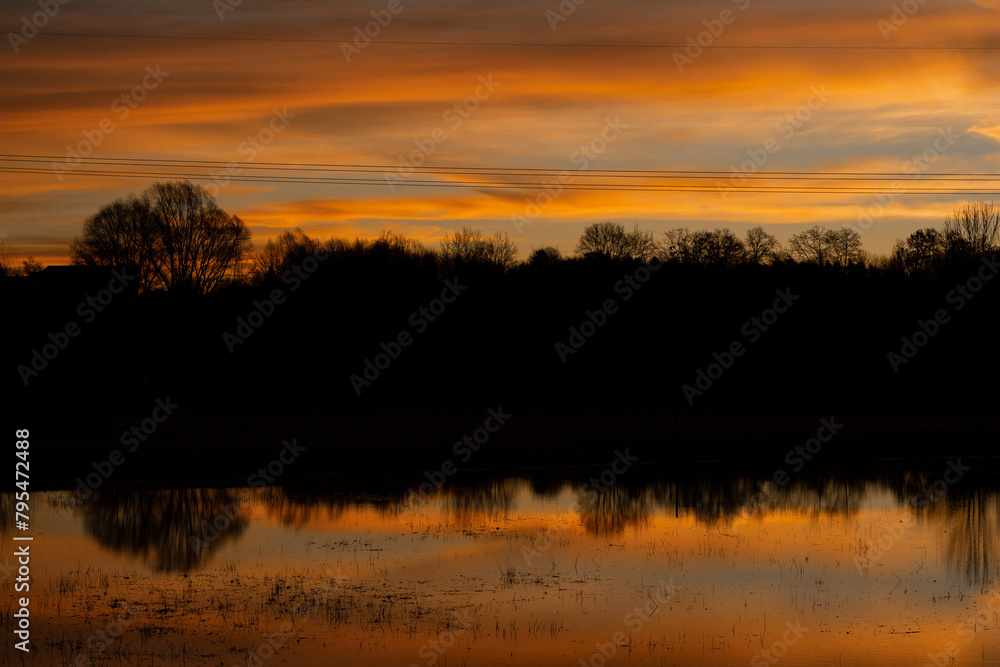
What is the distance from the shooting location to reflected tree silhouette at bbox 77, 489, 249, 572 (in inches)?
669

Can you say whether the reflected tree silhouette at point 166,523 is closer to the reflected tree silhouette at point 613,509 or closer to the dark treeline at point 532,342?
the reflected tree silhouette at point 613,509

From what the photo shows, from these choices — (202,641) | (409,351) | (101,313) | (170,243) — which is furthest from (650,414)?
(170,243)

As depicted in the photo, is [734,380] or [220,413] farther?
[734,380]

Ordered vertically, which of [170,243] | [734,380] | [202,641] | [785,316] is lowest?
[202,641]

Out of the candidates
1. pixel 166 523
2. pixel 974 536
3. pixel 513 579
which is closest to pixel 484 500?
pixel 166 523

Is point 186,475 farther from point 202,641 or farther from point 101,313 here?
point 101,313

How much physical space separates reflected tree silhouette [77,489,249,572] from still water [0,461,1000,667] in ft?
0.26

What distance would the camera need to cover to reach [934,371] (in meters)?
60.7

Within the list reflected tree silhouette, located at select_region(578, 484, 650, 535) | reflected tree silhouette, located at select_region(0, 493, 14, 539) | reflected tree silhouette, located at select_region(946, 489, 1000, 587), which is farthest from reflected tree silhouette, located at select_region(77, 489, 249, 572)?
reflected tree silhouette, located at select_region(946, 489, 1000, 587)

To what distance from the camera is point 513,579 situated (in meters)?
14.8

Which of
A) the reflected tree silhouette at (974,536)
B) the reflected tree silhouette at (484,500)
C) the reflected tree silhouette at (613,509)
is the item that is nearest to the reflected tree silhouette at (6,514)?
the reflected tree silhouette at (484,500)

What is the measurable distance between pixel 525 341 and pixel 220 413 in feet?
63.9

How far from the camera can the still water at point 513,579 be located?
36.8 ft

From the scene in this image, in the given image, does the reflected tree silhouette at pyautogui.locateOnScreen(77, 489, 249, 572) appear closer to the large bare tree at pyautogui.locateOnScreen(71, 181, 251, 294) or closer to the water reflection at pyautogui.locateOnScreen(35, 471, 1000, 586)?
the water reflection at pyautogui.locateOnScreen(35, 471, 1000, 586)
